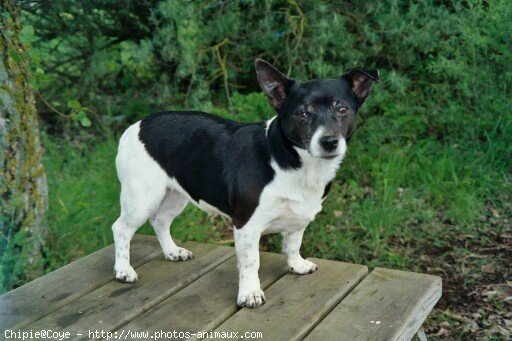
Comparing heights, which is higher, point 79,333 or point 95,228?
point 79,333

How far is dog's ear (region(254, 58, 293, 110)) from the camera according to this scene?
2.72 m

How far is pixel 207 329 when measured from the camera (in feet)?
8.38

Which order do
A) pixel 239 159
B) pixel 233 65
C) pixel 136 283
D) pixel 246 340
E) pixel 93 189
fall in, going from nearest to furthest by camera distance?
pixel 246 340 → pixel 239 159 → pixel 136 283 → pixel 93 189 → pixel 233 65

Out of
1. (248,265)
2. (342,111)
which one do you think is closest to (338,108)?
(342,111)

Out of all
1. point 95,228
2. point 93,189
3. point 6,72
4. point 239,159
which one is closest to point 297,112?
point 239,159

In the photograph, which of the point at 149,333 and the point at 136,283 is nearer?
the point at 149,333

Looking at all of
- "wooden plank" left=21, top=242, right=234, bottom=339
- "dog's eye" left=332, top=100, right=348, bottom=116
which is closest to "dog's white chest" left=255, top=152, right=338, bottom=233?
"dog's eye" left=332, top=100, right=348, bottom=116

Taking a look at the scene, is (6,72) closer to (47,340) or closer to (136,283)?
(136,283)

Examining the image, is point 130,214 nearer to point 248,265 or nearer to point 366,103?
point 248,265

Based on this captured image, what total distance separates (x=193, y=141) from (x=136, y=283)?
79cm

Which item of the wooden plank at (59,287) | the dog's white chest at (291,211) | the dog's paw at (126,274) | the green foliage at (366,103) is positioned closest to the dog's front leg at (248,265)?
the dog's white chest at (291,211)

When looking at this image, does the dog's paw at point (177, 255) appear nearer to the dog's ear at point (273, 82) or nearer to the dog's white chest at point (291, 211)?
the dog's white chest at point (291, 211)

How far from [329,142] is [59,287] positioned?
160 centimetres

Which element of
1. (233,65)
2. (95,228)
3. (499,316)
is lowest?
(499,316)
